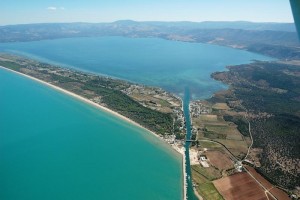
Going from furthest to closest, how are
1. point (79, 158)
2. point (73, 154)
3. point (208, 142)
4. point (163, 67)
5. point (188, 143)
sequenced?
1. point (163, 67)
2. point (208, 142)
3. point (188, 143)
4. point (73, 154)
5. point (79, 158)

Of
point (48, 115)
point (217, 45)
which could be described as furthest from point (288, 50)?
point (48, 115)

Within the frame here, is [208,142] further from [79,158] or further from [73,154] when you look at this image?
[73,154]

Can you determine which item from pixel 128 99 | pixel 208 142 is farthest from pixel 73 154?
pixel 128 99

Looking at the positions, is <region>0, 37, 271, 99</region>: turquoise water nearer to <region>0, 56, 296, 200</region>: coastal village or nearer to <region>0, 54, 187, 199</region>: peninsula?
<region>0, 54, 187, 199</region>: peninsula

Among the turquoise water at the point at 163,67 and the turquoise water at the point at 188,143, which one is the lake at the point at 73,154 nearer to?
the turquoise water at the point at 188,143

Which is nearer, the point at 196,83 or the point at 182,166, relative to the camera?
the point at 182,166

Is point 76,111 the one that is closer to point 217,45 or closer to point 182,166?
point 182,166

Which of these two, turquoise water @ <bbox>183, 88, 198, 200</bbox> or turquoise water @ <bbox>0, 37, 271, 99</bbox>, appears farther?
turquoise water @ <bbox>0, 37, 271, 99</bbox>

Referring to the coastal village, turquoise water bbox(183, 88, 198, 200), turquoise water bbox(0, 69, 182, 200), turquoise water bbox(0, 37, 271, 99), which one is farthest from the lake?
turquoise water bbox(0, 37, 271, 99)
